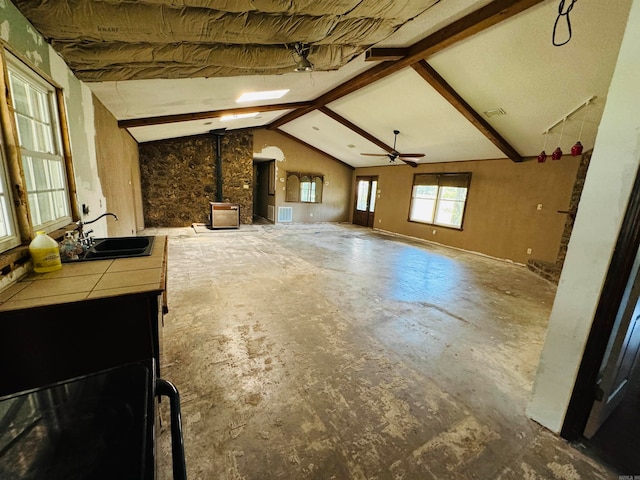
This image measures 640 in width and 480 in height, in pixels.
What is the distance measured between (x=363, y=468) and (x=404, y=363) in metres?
1.00

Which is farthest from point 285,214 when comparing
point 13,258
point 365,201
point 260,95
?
point 13,258

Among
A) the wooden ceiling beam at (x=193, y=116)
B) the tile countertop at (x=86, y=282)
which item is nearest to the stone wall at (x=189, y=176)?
the wooden ceiling beam at (x=193, y=116)

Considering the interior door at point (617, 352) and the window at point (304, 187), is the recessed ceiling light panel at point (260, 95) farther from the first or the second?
the interior door at point (617, 352)

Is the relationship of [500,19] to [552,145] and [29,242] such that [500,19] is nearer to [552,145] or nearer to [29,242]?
[552,145]

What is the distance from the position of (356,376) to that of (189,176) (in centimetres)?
787

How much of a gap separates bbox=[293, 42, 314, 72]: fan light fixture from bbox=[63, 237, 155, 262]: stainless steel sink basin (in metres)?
2.23

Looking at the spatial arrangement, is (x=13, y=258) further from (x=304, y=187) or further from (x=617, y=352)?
(x=304, y=187)

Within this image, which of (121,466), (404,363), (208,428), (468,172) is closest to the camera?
(121,466)

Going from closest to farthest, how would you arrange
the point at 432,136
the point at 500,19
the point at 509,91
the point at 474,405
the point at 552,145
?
the point at 474,405, the point at 500,19, the point at 509,91, the point at 552,145, the point at 432,136

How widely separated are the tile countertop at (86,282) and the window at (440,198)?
714 cm

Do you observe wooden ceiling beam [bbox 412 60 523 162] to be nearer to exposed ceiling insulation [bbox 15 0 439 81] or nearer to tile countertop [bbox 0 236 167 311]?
exposed ceiling insulation [bbox 15 0 439 81]

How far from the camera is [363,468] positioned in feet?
4.51

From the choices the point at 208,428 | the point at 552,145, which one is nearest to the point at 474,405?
the point at 208,428

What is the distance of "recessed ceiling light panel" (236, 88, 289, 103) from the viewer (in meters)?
4.43
